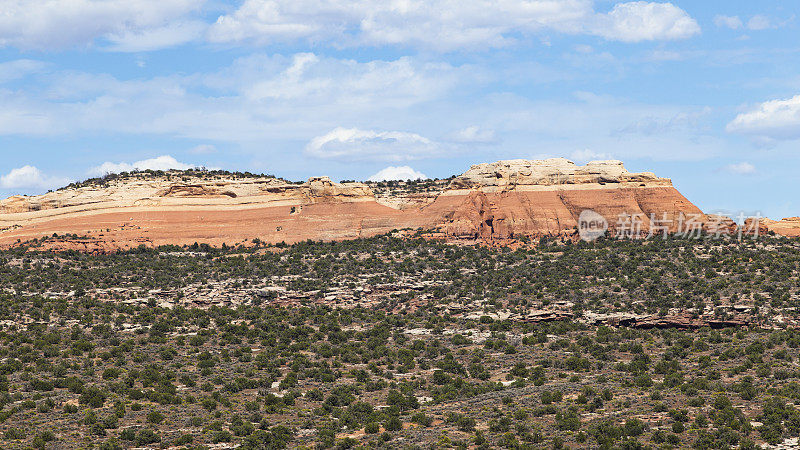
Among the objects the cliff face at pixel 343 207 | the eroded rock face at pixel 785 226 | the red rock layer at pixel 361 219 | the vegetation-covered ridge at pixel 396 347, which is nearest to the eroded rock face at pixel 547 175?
the cliff face at pixel 343 207

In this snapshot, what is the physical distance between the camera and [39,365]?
4678cm

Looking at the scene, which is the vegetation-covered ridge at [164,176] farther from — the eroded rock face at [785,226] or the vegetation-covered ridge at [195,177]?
the eroded rock face at [785,226]

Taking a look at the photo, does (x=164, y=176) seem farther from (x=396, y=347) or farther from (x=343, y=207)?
(x=396, y=347)

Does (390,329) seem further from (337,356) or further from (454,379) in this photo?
(454,379)


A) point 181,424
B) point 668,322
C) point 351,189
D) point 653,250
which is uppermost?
point 351,189

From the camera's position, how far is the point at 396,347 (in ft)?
171

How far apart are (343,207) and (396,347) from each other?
25.0 metres

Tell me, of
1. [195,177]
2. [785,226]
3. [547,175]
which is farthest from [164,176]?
[785,226]

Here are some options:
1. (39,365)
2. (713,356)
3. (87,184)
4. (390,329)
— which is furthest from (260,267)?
(713,356)

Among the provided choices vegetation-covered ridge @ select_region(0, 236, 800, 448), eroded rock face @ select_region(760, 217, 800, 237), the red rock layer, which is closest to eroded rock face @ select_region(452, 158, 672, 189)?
the red rock layer

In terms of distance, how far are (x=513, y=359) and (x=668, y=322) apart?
35.9 feet

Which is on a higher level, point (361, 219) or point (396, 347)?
point (361, 219)

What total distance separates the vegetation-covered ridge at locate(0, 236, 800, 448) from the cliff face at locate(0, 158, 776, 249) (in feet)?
8.66

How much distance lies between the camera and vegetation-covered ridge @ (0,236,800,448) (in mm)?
38000
